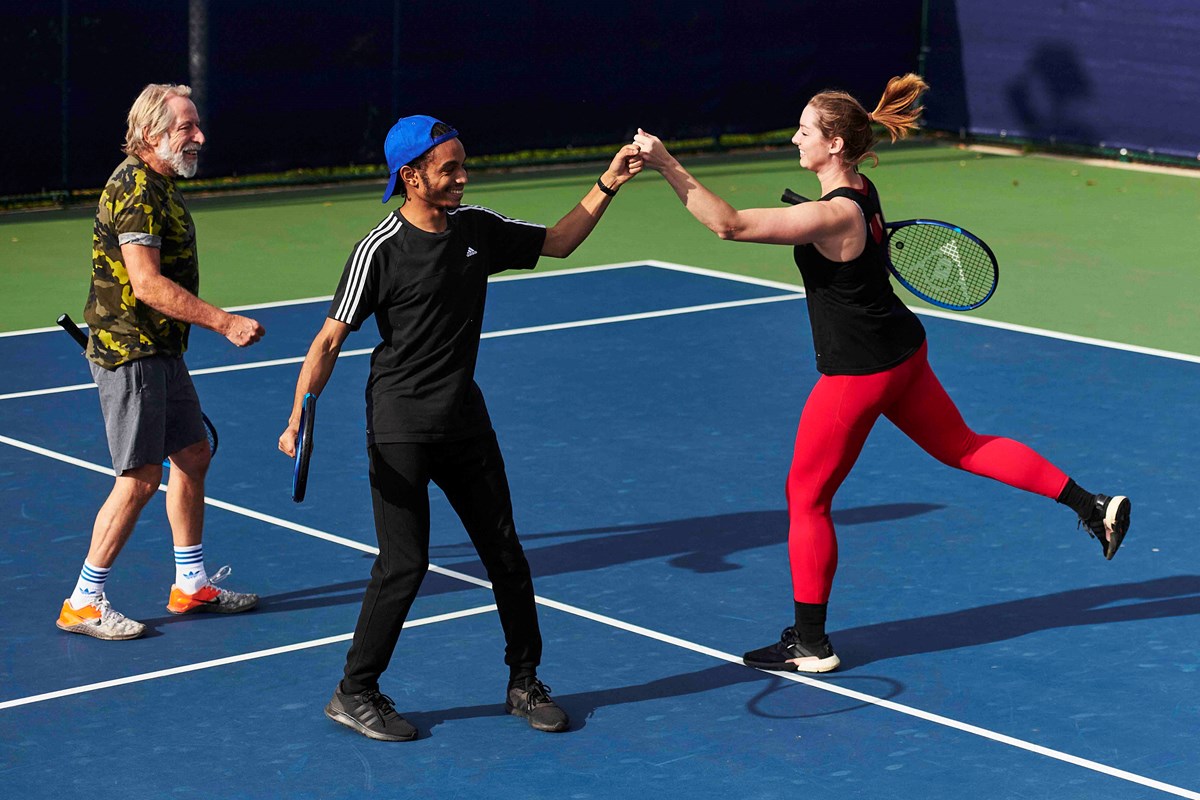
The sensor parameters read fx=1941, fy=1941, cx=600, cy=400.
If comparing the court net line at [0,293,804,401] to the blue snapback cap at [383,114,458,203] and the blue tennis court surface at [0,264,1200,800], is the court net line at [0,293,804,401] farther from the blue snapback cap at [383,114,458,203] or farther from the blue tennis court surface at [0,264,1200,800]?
the blue snapback cap at [383,114,458,203]

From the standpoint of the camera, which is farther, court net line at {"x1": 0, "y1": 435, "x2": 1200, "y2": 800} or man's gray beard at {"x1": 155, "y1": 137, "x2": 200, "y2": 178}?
man's gray beard at {"x1": 155, "y1": 137, "x2": 200, "y2": 178}

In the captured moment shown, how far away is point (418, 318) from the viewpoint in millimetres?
5812

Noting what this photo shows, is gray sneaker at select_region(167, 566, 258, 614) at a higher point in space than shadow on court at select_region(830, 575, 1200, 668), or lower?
lower

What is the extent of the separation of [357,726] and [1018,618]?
2.56 metres

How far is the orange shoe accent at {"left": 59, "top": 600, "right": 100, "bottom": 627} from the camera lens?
267 inches

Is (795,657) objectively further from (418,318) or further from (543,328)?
(543,328)

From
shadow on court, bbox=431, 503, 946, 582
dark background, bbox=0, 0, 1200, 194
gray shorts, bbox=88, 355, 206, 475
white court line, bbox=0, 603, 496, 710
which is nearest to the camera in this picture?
white court line, bbox=0, 603, 496, 710

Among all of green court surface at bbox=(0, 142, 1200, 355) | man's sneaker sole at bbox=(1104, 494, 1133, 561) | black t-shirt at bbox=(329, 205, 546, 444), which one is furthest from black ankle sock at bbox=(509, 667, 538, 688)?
green court surface at bbox=(0, 142, 1200, 355)

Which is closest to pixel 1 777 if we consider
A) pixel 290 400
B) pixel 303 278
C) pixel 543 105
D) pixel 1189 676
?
pixel 1189 676

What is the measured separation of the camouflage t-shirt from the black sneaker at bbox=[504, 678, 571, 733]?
1.78 m

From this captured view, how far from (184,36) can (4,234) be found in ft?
9.09

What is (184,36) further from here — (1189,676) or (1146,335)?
(1189,676)

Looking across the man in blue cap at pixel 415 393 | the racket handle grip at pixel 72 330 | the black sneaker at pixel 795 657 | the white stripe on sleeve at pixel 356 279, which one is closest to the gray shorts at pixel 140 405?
the racket handle grip at pixel 72 330

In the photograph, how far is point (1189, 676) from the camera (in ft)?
21.3
